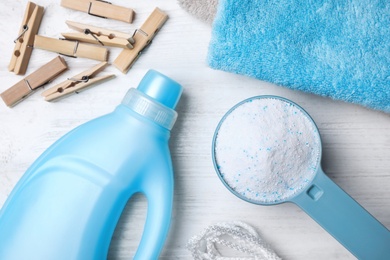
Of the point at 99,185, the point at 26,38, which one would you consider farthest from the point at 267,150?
the point at 26,38

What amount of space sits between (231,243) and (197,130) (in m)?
0.12

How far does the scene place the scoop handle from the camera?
0.48 m

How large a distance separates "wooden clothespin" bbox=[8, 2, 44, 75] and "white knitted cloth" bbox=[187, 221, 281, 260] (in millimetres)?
263

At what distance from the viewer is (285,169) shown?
49 centimetres

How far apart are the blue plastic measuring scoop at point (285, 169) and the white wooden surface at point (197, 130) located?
5cm

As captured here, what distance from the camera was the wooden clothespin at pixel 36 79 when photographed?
546 millimetres

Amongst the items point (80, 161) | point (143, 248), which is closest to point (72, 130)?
point (80, 161)

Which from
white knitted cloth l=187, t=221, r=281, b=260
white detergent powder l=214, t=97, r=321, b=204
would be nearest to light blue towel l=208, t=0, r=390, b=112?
white detergent powder l=214, t=97, r=321, b=204

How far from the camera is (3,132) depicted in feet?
1.84

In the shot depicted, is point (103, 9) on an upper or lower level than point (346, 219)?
Result: upper

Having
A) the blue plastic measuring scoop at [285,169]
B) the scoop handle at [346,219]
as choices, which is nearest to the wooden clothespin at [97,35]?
the blue plastic measuring scoop at [285,169]

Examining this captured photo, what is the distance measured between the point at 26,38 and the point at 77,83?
0.08m

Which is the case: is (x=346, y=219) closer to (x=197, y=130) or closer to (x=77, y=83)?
(x=197, y=130)

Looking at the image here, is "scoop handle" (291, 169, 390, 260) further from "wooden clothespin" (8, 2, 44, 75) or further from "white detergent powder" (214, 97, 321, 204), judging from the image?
"wooden clothespin" (8, 2, 44, 75)
